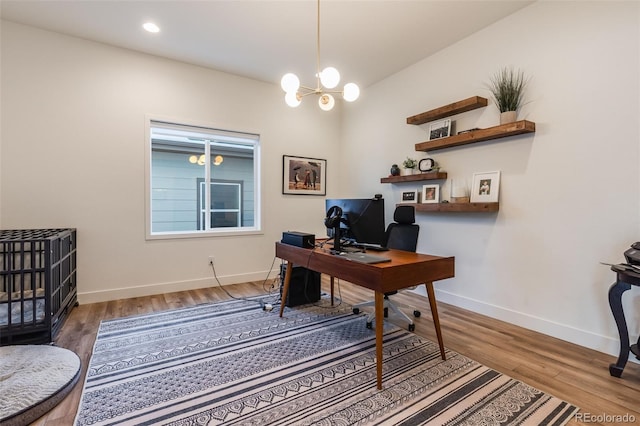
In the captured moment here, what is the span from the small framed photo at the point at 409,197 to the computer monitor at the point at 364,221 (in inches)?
59.4

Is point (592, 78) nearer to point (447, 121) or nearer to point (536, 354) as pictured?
point (447, 121)

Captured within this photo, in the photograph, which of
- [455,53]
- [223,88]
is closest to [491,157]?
[455,53]

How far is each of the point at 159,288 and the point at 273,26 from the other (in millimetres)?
3170

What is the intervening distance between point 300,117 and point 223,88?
1167mm

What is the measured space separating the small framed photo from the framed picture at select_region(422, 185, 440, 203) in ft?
0.37

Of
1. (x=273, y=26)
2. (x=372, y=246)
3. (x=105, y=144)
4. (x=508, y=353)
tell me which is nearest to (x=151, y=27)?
(x=273, y=26)

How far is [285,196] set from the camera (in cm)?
446

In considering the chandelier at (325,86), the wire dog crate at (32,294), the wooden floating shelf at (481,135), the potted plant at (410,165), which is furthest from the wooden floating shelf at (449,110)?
the wire dog crate at (32,294)

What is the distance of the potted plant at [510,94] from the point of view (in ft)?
8.64

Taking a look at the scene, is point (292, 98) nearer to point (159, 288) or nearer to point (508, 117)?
point (508, 117)

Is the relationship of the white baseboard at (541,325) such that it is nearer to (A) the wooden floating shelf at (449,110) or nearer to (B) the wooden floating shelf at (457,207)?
(B) the wooden floating shelf at (457,207)

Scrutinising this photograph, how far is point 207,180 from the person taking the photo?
4.01 metres

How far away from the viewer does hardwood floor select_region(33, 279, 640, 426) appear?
1610 mm

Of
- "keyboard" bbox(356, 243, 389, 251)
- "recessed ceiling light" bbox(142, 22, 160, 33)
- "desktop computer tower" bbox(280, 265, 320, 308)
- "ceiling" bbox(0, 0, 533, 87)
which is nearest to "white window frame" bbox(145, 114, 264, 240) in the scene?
"ceiling" bbox(0, 0, 533, 87)
